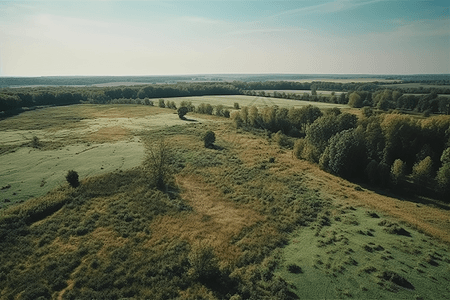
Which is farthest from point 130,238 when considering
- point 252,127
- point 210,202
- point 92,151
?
point 252,127

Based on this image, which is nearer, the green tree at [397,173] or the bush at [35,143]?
the green tree at [397,173]

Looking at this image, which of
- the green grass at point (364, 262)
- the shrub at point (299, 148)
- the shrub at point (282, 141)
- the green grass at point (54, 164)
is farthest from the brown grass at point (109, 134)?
the green grass at point (364, 262)

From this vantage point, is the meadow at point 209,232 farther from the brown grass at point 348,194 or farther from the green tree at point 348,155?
the green tree at point 348,155

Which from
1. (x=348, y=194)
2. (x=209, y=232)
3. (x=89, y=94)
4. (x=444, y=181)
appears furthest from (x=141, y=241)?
(x=89, y=94)

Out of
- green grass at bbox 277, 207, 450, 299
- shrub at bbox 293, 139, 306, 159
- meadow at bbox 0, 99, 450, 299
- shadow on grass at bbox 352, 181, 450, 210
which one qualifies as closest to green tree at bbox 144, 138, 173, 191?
meadow at bbox 0, 99, 450, 299

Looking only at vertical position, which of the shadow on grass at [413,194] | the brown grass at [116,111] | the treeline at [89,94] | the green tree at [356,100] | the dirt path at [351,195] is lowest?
the shadow on grass at [413,194]

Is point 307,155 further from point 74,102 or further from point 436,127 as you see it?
point 74,102

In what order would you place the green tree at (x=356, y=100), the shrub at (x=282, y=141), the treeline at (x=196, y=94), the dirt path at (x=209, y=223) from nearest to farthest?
the dirt path at (x=209, y=223)
the shrub at (x=282, y=141)
the treeline at (x=196, y=94)
the green tree at (x=356, y=100)
